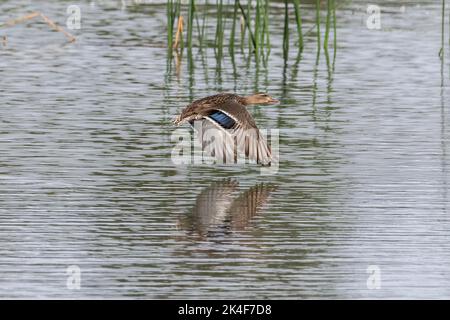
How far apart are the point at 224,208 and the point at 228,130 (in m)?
1.30

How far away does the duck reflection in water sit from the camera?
11.9m

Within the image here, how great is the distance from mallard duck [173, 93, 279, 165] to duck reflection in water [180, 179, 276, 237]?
0.28 metres

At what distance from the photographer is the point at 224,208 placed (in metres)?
12.7

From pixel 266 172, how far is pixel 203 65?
355 inches

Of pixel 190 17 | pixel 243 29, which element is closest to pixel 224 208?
pixel 190 17

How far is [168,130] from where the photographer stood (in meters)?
16.8

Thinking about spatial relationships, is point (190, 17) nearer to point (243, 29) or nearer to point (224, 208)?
point (243, 29)

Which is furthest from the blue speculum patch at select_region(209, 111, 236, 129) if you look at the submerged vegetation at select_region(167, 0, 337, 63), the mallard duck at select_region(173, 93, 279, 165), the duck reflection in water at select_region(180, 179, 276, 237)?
the submerged vegetation at select_region(167, 0, 337, 63)

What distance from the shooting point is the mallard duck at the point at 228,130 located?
45.0 feet

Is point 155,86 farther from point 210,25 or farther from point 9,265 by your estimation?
point 9,265

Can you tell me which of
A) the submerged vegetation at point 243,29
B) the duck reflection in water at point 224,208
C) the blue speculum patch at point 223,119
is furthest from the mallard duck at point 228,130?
the submerged vegetation at point 243,29

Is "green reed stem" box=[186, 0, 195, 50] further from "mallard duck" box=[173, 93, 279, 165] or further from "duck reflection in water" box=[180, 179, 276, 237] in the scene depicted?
"duck reflection in water" box=[180, 179, 276, 237]

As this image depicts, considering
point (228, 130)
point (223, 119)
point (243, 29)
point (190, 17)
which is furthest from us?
point (243, 29)

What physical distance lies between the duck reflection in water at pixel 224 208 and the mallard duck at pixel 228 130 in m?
0.28
